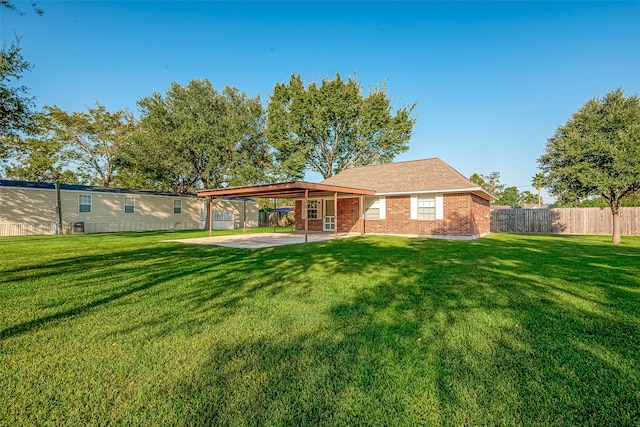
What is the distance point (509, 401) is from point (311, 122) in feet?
85.9

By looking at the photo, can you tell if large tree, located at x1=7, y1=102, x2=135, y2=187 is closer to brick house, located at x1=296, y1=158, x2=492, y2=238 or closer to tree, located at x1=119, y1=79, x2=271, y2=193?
tree, located at x1=119, y1=79, x2=271, y2=193

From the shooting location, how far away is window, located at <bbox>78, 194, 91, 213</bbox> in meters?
17.5

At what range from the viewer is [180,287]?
15.5 feet

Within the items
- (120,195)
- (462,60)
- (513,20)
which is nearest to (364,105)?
(462,60)

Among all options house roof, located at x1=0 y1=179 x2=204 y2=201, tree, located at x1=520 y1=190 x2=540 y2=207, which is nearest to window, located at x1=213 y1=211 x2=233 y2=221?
house roof, located at x1=0 y1=179 x2=204 y2=201

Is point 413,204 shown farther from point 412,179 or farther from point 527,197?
point 527,197

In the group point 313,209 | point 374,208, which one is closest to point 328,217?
point 313,209

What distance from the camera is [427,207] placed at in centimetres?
1360

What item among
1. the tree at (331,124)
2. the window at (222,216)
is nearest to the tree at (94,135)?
the window at (222,216)

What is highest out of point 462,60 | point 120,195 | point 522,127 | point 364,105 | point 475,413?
point 364,105

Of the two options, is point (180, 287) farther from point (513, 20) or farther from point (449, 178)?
point (513, 20)

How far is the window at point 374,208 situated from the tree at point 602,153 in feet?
24.5

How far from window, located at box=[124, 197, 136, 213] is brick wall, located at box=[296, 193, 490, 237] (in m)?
12.3

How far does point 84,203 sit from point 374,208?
56.8 ft
